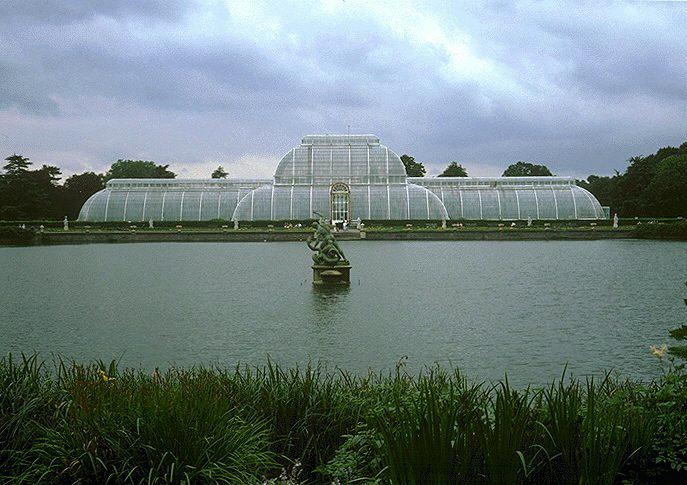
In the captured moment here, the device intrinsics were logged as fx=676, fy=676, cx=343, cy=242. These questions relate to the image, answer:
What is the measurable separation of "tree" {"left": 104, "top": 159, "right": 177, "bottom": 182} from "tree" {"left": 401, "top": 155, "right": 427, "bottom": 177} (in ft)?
133

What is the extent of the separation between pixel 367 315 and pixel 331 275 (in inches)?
260

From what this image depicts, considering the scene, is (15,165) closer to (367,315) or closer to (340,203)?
(340,203)

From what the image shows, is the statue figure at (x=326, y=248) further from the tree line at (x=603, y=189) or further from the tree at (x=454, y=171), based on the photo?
the tree at (x=454, y=171)

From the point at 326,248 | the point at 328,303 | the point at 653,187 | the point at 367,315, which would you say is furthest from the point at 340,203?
the point at 367,315

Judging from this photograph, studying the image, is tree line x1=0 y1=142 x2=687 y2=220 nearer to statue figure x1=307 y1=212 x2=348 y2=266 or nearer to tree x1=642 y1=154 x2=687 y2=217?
tree x1=642 y1=154 x2=687 y2=217

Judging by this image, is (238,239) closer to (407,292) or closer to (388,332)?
(407,292)

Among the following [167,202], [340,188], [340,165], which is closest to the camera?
[340,188]

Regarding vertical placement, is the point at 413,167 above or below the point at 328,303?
above

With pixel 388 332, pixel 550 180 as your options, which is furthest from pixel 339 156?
pixel 388 332

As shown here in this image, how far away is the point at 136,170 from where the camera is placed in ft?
372

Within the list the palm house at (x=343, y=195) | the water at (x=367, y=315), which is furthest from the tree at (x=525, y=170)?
the water at (x=367, y=315)

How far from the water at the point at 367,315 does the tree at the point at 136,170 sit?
84.9 meters

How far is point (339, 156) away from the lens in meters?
75.1

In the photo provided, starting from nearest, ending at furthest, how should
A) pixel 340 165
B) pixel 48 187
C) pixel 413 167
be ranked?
pixel 340 165 → pixel 48 187 → pixel 413 167
